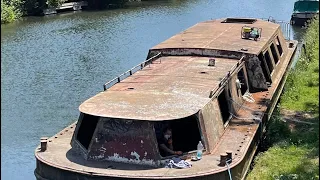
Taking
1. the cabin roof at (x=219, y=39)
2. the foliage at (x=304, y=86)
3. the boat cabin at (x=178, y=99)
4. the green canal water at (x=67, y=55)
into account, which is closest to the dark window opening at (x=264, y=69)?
the boat cabin at (x=178, y=99)

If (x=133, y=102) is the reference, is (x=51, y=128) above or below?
below

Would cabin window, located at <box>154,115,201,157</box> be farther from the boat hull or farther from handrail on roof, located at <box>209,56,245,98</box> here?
the boat hull

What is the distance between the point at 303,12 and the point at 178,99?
25.9m

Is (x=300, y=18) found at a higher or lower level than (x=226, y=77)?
lower

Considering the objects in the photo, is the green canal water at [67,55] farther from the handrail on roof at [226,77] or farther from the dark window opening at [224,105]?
the handrail on roof at [226,77]

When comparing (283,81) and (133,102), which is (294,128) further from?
A: (133,102)

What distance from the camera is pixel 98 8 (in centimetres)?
4828

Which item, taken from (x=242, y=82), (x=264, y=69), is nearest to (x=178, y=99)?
(x=242, y=82)

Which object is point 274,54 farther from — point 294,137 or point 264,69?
point 294,137

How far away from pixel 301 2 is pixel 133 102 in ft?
89.7

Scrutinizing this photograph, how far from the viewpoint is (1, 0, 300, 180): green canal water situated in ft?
49.7

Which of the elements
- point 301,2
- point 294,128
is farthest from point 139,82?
point 301,2

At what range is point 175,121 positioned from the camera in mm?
9391

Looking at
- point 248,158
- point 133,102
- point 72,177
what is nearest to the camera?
point 72,177
